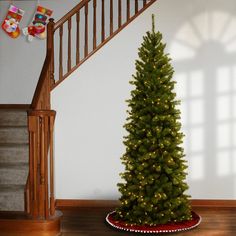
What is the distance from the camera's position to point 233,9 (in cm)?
561

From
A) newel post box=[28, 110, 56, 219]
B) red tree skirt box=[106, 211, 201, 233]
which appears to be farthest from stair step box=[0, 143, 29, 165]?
red tree skirt box=[106, 211, 201, 233]

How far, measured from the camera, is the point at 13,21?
23.7 feet

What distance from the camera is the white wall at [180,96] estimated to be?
563cm

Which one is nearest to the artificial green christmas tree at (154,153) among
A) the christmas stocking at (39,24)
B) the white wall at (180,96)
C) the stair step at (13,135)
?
the white wall at (180,96)

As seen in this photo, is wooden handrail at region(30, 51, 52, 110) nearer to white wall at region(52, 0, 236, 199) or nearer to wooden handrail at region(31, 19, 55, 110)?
wooden handrail at region(31, 19, 55, 110)

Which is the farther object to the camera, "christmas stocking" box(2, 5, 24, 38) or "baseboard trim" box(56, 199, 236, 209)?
"christmas stocking" box(2, 5, 24, 38)

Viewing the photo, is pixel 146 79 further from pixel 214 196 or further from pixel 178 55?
pixel 214 196

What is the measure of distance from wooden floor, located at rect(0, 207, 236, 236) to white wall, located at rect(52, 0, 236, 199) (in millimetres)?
258

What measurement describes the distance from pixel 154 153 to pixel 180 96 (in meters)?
1.20

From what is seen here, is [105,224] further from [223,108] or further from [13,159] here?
[223,108]

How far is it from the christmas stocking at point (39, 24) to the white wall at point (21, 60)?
8 centimetres

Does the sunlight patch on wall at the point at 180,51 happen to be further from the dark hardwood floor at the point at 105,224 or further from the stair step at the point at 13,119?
the stair step at the point at 13,119

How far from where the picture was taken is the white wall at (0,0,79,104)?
23.7 ft

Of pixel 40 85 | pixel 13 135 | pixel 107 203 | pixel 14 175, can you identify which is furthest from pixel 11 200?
pixel 107 203
